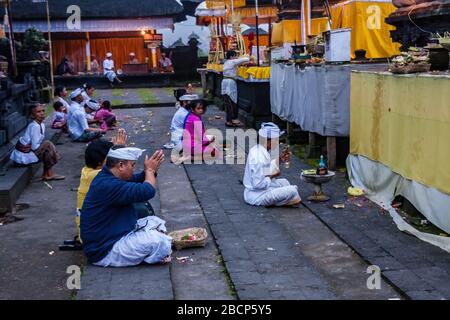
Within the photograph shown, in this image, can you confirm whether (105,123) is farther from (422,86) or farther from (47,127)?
(422,86)

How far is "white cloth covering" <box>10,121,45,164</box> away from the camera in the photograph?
11094 mm

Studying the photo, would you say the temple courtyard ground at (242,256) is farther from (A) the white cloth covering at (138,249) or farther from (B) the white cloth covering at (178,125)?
(B) the white cloth covering at (178,125)

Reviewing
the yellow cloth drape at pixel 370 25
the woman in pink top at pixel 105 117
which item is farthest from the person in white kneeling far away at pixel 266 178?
the woman in pink top at pixel 105 117

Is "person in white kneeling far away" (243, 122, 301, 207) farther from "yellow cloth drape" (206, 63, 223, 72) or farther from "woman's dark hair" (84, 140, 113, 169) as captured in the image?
"yellow cloth drape" (206, 63, 223, 72)

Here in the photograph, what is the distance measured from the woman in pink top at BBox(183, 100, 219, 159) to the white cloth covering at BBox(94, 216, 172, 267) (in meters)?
6.30

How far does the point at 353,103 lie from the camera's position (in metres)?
10.5

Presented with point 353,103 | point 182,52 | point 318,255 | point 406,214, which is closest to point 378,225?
point 406,214

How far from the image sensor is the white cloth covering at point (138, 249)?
6.52 m

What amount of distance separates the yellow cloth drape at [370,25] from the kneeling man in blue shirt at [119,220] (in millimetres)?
11980

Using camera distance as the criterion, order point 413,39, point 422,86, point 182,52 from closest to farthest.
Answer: point 422,86, point 413,39, point 182,52

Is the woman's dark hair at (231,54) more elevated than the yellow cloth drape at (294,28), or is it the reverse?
the yellow cloth drape at (294,28)

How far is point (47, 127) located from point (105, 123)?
5.27ft

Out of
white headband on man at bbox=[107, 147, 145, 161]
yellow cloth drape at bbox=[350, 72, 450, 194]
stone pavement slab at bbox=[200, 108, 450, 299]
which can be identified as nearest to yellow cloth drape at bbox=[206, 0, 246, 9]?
yellow cloth drape at bbox=[350, 72, 450, 194]

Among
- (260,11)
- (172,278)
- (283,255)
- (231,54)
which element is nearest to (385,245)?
(283,255)
